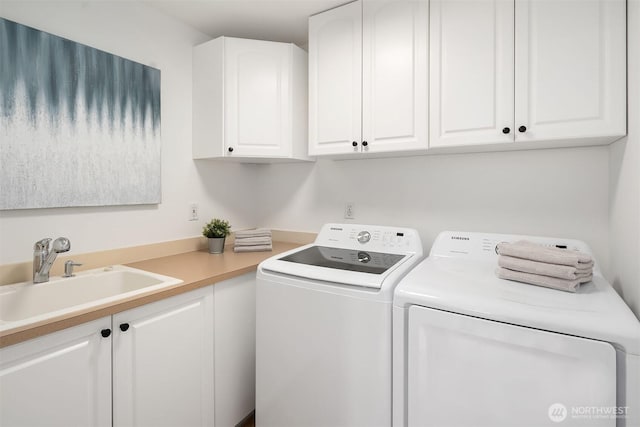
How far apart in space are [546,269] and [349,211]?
4.00 feet

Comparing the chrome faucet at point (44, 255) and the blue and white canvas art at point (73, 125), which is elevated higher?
the blue and white canvas art at point (73, 125)

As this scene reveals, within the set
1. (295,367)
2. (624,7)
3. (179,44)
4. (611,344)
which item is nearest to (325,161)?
(179,44)

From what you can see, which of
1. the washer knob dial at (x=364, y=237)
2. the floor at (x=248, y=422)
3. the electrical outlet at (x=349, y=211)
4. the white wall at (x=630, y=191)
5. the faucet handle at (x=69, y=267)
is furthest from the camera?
the electrical outlet at (x=349, y=211)

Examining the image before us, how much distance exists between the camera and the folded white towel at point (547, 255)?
114 centimetres

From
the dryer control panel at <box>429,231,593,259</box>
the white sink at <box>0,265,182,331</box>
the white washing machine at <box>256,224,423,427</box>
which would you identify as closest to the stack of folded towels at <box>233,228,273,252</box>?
the white washing machine at <box>256,224,423,427</box>

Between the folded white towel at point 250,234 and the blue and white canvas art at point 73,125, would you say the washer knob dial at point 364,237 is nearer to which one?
the folded white towel at point 250,234

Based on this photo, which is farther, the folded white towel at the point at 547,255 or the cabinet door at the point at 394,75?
the cabinet door at the point at 394,75

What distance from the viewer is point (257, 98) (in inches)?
78.8

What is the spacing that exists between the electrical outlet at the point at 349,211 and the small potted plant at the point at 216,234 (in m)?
0.80

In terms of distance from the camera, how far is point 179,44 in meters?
2.00

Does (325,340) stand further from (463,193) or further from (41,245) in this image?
(41,245)

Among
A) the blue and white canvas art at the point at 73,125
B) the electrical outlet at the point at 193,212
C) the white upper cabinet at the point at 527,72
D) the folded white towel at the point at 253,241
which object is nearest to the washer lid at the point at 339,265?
the folded white towel at the point at 253,241

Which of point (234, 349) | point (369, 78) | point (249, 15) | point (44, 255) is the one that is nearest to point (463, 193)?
point (369, 78)

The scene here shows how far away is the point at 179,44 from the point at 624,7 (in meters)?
2.18
